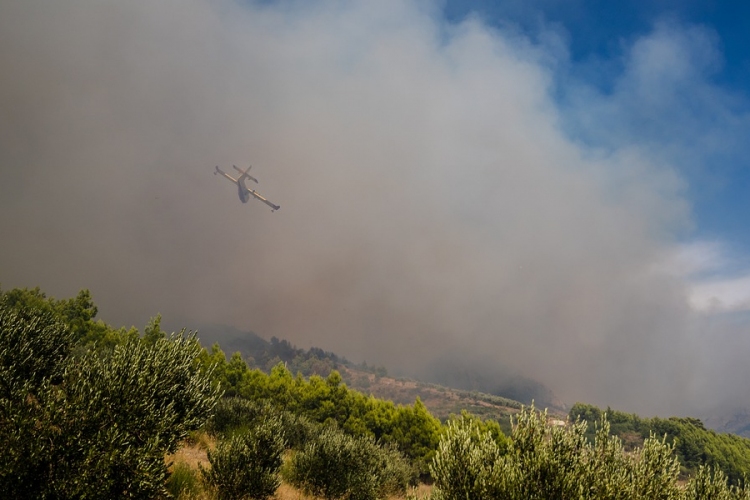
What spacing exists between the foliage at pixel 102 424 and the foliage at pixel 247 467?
401cm

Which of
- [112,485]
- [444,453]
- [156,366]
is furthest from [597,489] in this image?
[156,366]

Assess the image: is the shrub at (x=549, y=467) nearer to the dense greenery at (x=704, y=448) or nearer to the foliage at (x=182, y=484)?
the foliage at (x=182, y=484)

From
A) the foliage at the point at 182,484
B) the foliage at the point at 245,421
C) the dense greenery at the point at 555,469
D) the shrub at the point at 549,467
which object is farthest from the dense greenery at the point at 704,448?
the foliage at the point at 182,484

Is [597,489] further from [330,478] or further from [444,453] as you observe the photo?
[330,478]

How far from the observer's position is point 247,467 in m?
17.2

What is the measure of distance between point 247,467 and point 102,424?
840cm

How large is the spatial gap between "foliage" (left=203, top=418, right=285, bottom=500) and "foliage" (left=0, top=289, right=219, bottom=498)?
4.01m

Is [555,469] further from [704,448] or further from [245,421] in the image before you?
[704,448]

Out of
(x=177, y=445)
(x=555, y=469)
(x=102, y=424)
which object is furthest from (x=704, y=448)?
(x=102, y=424)

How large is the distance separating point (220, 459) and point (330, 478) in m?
8.61

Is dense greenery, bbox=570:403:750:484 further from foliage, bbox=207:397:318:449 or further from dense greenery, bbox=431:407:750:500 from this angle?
dense greenery, bbox=431:407:750:500

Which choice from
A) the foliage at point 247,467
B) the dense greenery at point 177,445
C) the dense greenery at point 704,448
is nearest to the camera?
the dense greenery at point 177,445

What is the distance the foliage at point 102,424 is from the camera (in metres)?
9.40

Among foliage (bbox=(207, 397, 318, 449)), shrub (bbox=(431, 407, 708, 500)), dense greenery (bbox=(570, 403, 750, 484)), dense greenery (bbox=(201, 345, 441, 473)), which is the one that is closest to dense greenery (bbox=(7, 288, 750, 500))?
shrub (bbox=(431, 407, 708, 500))
